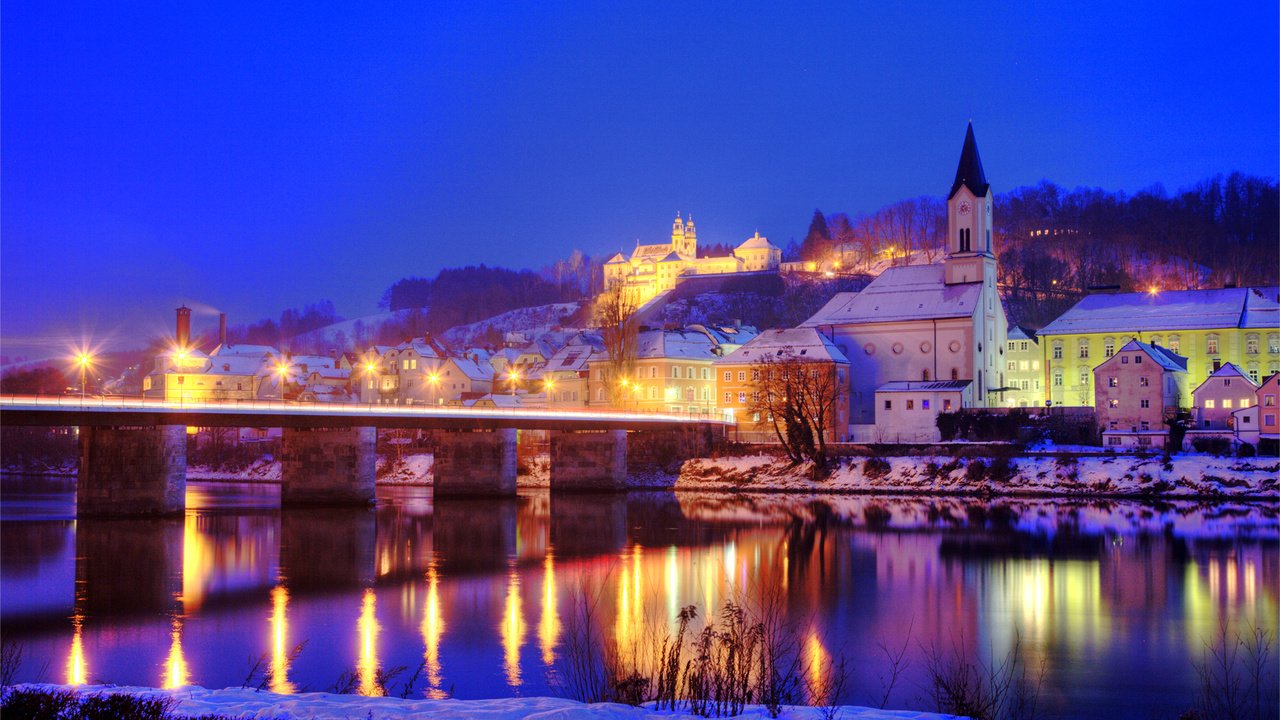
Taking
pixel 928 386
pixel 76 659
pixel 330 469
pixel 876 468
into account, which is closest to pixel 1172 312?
pixel 928 386

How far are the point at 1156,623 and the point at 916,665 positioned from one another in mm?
8163

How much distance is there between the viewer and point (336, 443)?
61.0 m

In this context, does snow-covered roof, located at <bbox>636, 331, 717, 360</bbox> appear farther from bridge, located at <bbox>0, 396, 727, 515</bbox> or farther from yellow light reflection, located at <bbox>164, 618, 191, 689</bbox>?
Answer: yellow light reflection, located at <bbox>164, 618, 191, 689</bbox>

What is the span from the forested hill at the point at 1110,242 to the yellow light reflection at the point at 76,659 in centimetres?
12312

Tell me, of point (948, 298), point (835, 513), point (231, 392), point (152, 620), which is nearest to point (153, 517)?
point (152, 620)

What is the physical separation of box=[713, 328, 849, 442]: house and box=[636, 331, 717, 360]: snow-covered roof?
47.3ft

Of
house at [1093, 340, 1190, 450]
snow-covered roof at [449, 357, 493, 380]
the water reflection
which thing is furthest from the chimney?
house at [1093, 340, 1190, 450]

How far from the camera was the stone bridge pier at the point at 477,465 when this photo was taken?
70188 mm

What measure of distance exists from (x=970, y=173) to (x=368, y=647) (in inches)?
3179

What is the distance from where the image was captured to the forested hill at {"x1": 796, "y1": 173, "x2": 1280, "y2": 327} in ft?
488

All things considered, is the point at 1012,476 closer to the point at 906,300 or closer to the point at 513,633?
the point at 906,300

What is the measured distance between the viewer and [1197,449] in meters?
64.4

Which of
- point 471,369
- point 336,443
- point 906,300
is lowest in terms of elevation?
point 336,443

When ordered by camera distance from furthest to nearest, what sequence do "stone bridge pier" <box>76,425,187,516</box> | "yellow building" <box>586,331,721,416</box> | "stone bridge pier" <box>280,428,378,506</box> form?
1. "yellow building" <box>586,331,721,416</box>
2. "stone bridge pier" <box>280,428,378,506</box>
3. "stone bridge pier" <box>76,425,187,516</box>
